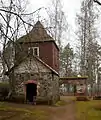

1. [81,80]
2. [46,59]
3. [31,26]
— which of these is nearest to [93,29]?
[81,80]

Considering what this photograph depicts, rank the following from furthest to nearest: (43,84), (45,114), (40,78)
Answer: (40,78) < (43,84) < (45,114)

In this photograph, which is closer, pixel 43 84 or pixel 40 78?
pixel 43 84

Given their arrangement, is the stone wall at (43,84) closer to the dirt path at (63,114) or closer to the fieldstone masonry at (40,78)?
the fieldstone masonry at (40,78)

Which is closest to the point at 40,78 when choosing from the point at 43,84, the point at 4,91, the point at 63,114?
the point at 43,84

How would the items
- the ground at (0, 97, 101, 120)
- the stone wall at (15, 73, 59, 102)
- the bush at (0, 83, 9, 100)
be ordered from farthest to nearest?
the bush at (0, 83, 9, 100) → the stone wall at (15, 73, 59, 102) → the ground at (0, 97, 101, 120)

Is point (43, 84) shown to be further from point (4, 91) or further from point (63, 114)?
point (63, 114)

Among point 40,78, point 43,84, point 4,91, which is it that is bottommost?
point 4,91

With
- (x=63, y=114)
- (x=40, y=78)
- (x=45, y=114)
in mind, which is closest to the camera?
(x=45, y=114)

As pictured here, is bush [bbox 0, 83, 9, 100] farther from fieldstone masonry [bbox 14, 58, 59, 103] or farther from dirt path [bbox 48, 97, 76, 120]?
dirt path [bbox 48, 97, 76, 120]

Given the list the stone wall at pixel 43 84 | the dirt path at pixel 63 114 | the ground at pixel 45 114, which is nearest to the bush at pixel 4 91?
the stone wall at pixel 43 84

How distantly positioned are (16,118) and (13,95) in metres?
10.6

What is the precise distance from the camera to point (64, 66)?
65.4 m

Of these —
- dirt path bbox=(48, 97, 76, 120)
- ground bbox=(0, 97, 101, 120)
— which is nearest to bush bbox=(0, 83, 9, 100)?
ground bbox=(0, 97, 101, 120)

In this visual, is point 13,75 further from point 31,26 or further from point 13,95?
point 31,26
